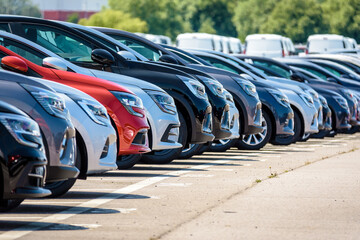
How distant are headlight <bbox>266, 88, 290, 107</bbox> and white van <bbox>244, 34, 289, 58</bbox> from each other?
30046 millimetres

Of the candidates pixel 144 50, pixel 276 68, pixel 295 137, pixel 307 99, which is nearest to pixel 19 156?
pixel 144 50

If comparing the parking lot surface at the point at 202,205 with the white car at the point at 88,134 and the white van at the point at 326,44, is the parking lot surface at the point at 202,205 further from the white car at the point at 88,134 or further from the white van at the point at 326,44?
the white van at the point at 326,44

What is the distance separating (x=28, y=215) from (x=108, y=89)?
3.25 m

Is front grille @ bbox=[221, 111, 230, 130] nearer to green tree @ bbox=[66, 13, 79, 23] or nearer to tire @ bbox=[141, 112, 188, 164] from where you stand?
tire @ bbox=[141, 112, 188, 164]

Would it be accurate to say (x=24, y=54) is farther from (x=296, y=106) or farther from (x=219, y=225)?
(x=296, y=106)

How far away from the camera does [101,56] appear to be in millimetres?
12289

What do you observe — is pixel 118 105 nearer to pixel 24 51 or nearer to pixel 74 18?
pixel 24 51

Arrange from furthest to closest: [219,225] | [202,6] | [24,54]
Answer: [202,6], [24,54], [219,225]

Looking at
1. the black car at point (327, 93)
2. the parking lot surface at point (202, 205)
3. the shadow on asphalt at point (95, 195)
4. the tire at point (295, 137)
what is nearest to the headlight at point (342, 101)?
the black car at point (327, 93)

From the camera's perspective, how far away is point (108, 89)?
11.4m

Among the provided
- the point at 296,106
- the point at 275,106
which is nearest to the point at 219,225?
the point at 275,106

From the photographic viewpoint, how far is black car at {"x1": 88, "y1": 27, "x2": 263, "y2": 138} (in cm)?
1570

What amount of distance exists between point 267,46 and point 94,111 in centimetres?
3839

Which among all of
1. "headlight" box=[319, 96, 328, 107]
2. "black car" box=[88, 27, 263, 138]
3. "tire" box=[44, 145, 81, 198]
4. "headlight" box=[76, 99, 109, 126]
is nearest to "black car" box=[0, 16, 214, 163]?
"black car" box=[88, 27, 263, 138]
